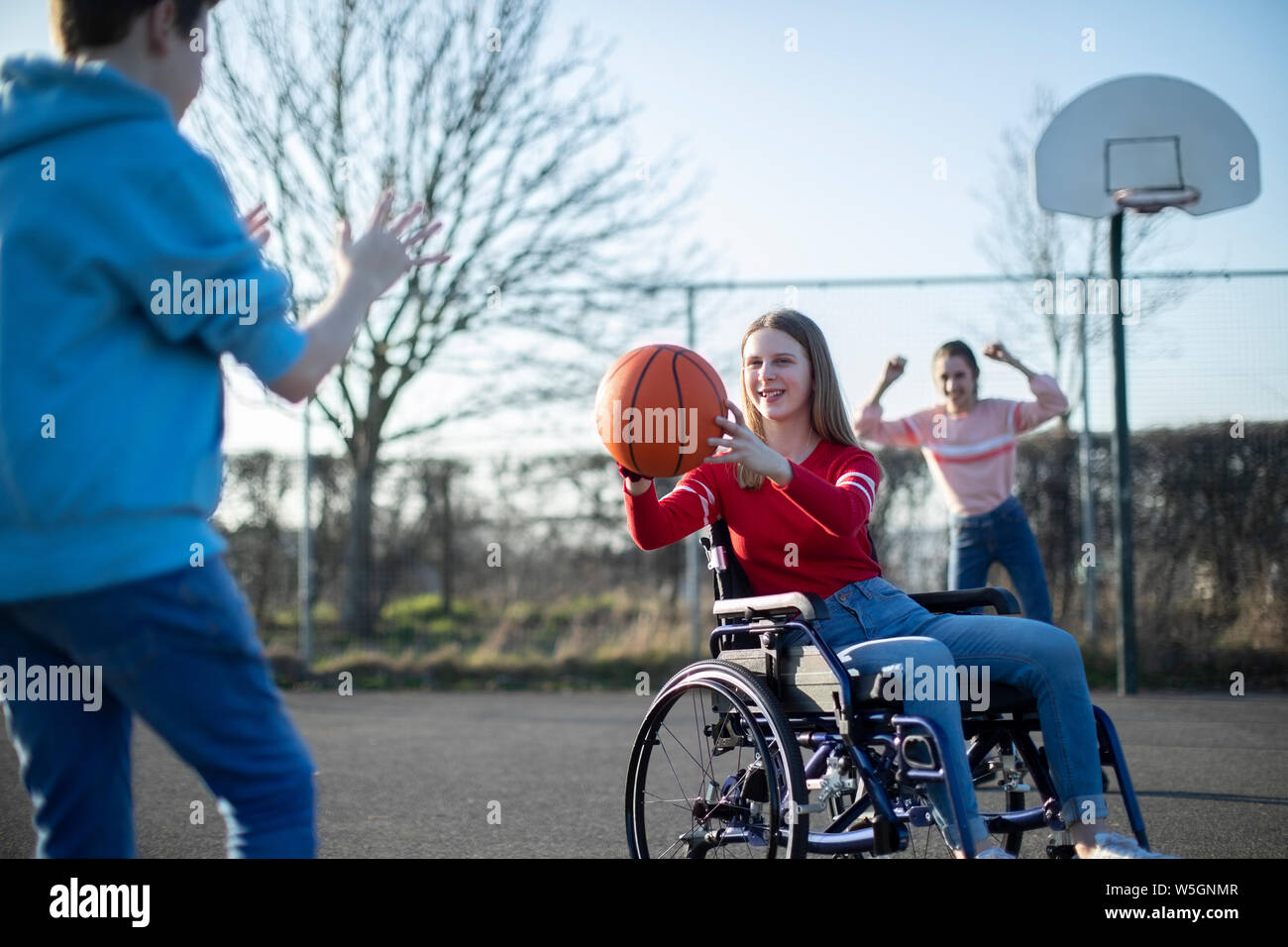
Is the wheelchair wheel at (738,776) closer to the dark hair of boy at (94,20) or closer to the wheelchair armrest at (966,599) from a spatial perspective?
the wheelchair armrest at (966,599)

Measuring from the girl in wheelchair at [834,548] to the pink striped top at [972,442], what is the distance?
2.68 m

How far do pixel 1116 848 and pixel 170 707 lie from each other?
2055 millimetres

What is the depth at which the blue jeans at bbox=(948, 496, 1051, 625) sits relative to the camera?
19.9 feet

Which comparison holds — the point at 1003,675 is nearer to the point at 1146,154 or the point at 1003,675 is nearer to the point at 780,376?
the point at 780,376

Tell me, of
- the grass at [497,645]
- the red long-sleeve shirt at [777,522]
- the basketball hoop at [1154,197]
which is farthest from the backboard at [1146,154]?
the red long-sleeve shirt at [777,522]

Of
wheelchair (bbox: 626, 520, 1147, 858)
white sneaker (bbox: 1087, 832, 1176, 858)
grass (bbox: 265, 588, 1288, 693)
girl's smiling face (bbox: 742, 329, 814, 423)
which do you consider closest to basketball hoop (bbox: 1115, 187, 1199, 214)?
grass (bbox: 265, 588, 1288, 693)

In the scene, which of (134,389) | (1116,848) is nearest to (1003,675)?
(1116,848)

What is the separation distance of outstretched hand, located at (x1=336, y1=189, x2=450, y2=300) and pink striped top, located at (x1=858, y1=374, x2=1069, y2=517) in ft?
14.1

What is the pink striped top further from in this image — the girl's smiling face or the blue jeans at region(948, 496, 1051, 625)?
the girl's smiling face

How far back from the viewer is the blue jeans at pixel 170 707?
182cm
